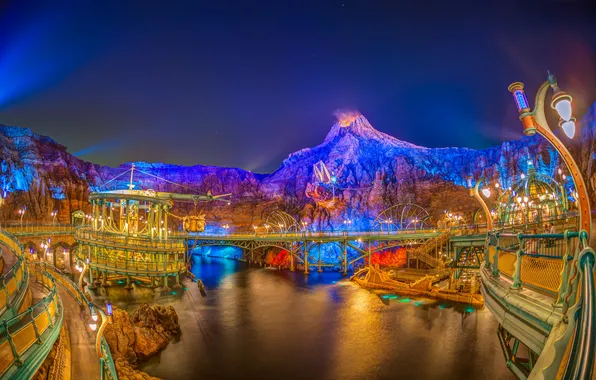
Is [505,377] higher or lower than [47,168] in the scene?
lower

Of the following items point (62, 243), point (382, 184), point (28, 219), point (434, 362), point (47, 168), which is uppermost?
point (47, 168)

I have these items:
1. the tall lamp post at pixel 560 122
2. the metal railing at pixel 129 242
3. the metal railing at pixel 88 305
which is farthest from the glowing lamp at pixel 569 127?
the metal railing at pixel 129 242

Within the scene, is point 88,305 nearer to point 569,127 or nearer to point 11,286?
point 11,286

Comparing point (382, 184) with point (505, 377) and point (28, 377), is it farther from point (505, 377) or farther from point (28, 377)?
point (28, 377)

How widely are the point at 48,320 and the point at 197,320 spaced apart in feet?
57.1

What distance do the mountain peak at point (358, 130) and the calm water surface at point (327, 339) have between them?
68967mm

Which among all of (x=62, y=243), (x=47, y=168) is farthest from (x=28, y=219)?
(x=62, y=243)

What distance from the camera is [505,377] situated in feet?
51.2

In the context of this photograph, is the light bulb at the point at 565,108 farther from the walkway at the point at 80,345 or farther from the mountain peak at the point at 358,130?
the mountain peak at the point at 358,130

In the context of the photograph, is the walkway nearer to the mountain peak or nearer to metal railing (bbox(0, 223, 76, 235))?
metal railing (bbox(0, 223, 76, 235))

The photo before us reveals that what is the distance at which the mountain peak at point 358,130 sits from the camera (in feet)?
312

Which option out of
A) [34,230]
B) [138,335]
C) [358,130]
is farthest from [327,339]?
[358,130]

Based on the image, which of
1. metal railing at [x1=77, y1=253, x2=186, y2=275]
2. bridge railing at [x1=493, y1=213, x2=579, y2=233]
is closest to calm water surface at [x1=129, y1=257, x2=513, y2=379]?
metal railing at [x1=77, y1=253, x2=186, y2=275]

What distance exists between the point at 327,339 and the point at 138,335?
36.6ft
